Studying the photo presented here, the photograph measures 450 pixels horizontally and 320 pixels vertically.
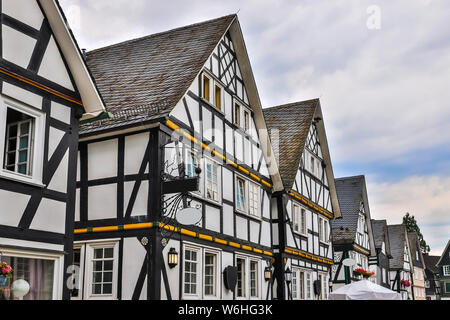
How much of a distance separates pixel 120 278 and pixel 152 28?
43.2 ft

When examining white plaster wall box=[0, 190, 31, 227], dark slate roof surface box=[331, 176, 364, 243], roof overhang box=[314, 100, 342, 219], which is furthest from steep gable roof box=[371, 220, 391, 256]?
white plaster wall box=[0, 190, 31, 227]

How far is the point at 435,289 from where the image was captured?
230 ft

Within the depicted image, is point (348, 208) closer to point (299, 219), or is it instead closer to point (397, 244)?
point (299, 219)

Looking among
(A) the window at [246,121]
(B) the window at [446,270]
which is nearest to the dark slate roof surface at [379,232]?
(A) the window at [246,121]

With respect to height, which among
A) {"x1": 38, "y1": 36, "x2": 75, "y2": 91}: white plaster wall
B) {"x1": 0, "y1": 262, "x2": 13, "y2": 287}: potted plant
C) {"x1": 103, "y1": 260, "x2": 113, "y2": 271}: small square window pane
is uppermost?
{"x1": 38, "y1": 36, "x2": 75, "y2": 91}: white plaster wall

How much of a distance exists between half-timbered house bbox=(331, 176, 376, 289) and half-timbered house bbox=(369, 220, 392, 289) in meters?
2.29

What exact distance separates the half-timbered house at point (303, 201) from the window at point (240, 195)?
3.12m

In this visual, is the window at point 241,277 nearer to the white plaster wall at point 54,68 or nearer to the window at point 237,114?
the window at point 237,114

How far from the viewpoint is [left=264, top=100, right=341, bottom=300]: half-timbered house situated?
21244 mm

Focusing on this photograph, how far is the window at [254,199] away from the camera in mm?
18828

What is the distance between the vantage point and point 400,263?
48.0 m

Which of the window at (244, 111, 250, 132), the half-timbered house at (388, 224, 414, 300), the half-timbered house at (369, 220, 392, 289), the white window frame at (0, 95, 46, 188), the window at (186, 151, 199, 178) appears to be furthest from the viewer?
the half-timbered house at (388, 224, 414, 300)

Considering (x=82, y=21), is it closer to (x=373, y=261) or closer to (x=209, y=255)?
(x=209, y=255)

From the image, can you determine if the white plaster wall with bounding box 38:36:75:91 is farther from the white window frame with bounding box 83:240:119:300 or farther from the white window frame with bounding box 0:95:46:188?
the white window frame with bounding box 83:240:119:300
